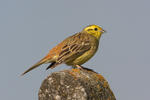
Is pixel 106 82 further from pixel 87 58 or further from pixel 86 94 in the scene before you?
pixel 87 58

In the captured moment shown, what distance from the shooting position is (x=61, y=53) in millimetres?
10633

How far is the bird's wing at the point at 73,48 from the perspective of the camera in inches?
412

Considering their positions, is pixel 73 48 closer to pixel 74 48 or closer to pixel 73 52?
pixel 74 48

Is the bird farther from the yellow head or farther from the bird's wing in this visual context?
the yellow head

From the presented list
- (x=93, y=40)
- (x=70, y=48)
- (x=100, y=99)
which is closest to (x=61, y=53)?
(x=70, y=48)

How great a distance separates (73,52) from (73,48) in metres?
0.18

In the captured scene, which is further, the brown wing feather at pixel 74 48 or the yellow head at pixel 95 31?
the yellow head at pixel 95 31

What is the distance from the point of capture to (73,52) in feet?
35.4

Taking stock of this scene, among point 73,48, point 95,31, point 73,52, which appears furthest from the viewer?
point 95,31

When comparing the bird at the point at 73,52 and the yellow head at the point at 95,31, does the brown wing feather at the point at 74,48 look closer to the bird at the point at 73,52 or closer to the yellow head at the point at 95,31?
the bird at the point at 73,52

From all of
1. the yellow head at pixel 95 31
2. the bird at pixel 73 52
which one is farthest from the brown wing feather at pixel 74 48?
the yellow head at pixel 95 31

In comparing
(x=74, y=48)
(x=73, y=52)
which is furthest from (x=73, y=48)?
(x=73, y=52)

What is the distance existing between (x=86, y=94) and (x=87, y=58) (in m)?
3.26

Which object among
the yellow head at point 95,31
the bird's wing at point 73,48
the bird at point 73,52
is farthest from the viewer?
the yellow head at point 95,31
